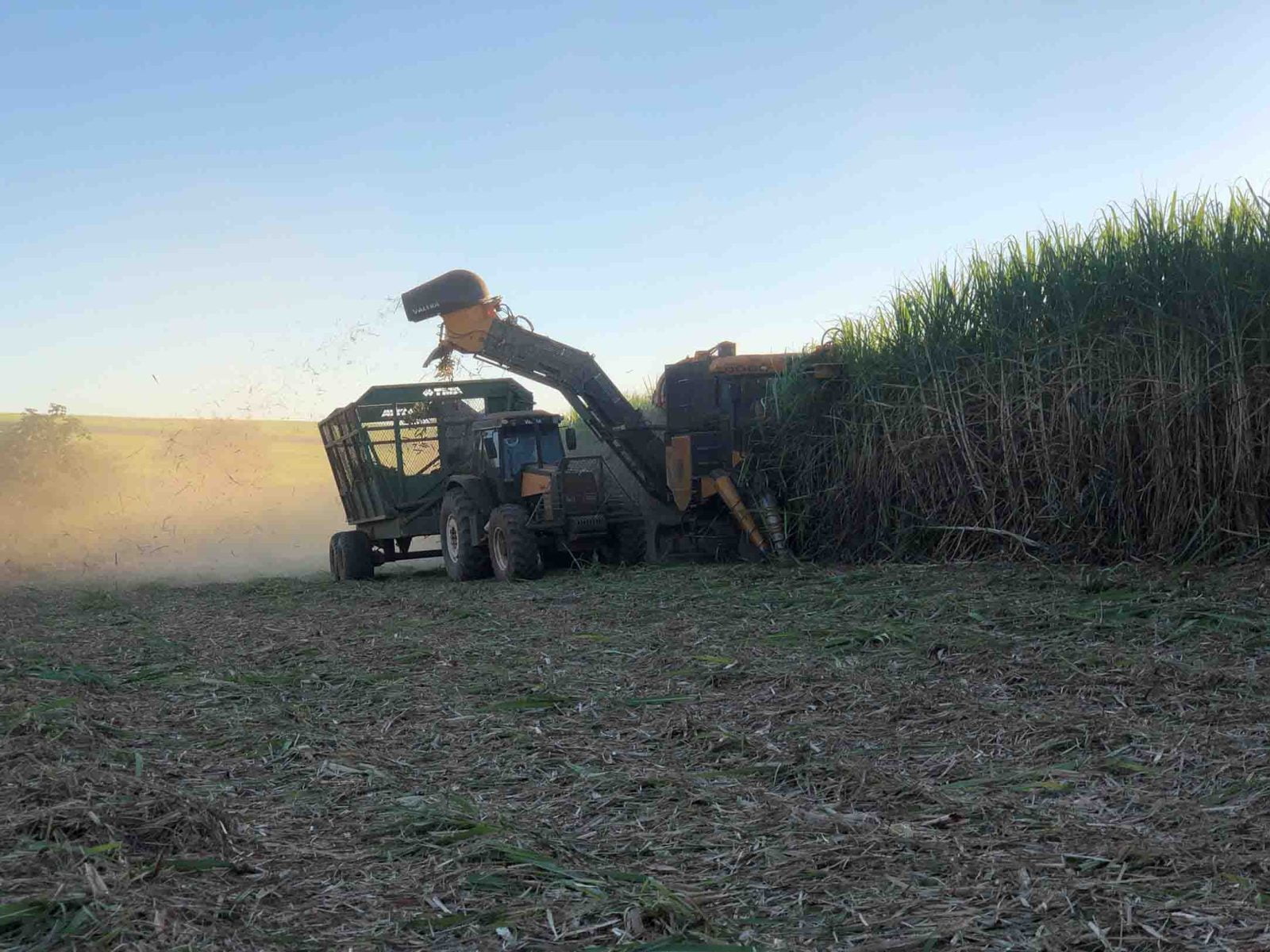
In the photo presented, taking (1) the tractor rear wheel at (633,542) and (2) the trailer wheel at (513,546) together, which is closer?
(2) the trailer wheel at (513,546)

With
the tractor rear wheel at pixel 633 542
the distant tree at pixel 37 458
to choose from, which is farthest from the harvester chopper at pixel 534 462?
the distant tree at pixel 37 458

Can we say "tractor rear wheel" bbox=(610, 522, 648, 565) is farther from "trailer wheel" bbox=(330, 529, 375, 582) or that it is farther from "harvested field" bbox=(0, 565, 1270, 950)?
"harvested field" bbox=(0, 565, 1270, 950)

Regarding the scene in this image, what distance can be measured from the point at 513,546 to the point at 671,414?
7.42 ft

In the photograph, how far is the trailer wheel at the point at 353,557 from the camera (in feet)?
Result: 52.9

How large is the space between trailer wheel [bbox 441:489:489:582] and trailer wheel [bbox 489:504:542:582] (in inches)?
18.9

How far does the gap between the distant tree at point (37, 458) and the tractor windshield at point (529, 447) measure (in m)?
14.6

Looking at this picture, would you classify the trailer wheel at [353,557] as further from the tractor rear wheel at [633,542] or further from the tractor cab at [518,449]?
the tractor rear wheel at [633,542]

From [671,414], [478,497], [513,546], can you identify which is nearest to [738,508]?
[671,414]

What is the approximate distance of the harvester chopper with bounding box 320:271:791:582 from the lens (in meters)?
13.1

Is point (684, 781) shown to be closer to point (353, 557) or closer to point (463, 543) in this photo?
point (463, 543)

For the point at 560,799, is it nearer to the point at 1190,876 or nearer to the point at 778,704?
the point at 778,704

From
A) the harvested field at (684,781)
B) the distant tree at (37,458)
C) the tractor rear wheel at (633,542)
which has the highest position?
the distant tree at (37,458)

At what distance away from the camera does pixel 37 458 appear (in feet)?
82.0

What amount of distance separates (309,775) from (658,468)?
890cm
